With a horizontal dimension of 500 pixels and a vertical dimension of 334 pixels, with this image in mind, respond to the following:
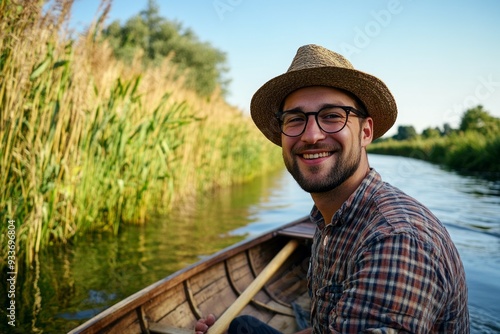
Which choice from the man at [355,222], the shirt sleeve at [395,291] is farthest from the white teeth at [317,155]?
the shirt sleeve at [395,291]

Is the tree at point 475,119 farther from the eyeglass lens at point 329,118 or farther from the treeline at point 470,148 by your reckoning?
the eyeglass lens at point 329,118

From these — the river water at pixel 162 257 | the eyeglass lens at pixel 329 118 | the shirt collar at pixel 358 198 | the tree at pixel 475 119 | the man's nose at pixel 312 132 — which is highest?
the tree at pixel 475 119

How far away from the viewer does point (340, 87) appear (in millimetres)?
1637

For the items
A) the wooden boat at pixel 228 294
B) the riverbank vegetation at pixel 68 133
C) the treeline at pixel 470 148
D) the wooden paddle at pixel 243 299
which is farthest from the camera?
the treeline at pixel 470 148

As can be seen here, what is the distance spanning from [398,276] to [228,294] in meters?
2.62

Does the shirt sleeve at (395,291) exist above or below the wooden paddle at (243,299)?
above

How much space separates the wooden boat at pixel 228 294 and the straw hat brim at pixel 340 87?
129cm

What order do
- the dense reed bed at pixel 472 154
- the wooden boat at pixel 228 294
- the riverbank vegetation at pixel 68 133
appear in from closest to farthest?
the wooden boat at pixel 228 294
the riverbank vegetation at pixel 68 133
the dense reed bed at pixel 472 154

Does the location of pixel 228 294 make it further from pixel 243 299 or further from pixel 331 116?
pixel 331 116

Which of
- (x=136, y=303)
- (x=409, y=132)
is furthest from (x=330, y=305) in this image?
(x=409, y=132)

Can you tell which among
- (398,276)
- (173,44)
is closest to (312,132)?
(398,276)

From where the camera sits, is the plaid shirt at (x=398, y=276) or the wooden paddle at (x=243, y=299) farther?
the wooden paddle at (x=243, y=299)

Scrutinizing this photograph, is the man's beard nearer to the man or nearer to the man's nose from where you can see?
the man

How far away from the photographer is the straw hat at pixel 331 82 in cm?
156
